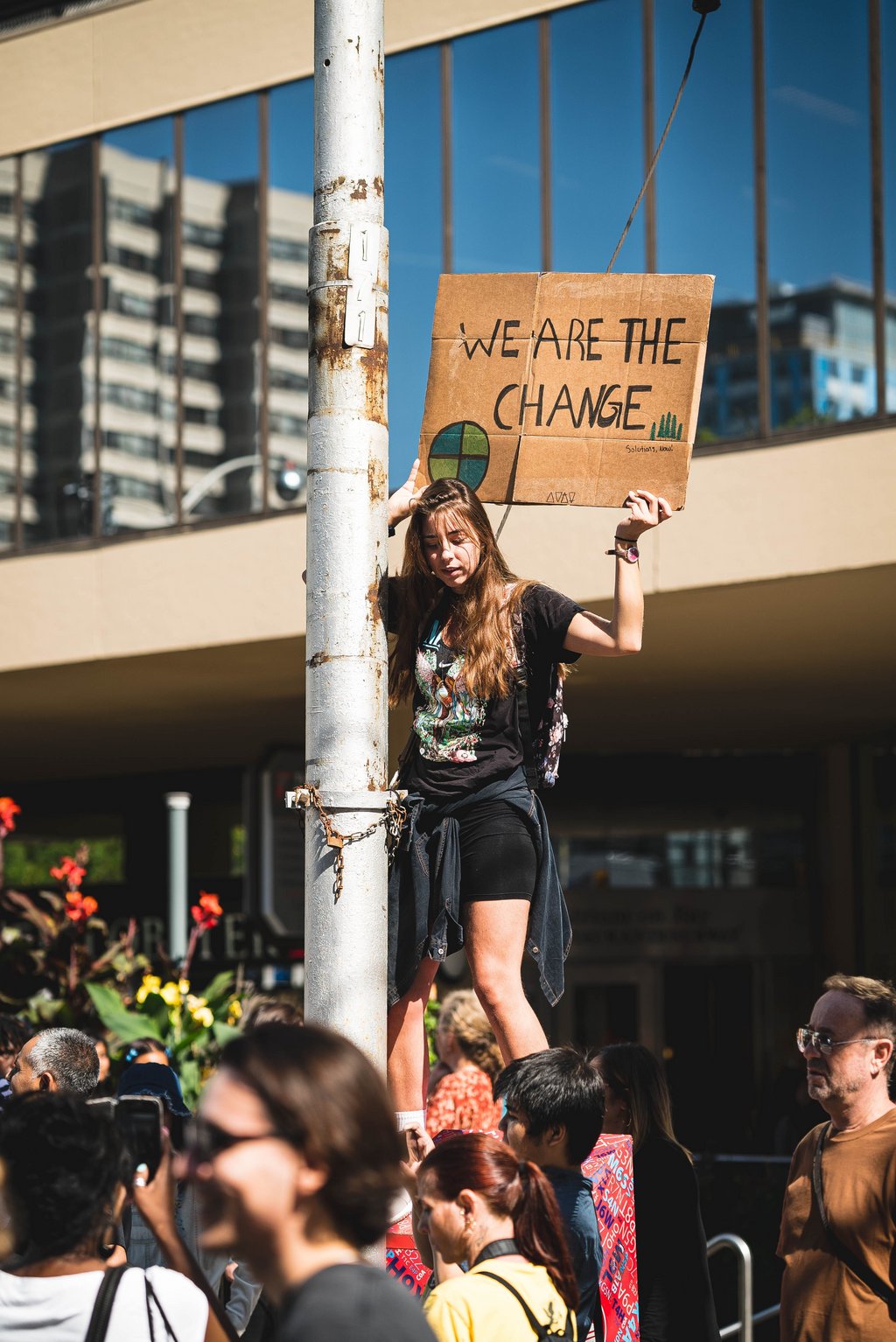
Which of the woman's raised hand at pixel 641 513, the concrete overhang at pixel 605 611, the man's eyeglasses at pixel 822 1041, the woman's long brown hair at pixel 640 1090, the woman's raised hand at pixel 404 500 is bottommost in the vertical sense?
the woman's long brown hair at pixel 640 1090

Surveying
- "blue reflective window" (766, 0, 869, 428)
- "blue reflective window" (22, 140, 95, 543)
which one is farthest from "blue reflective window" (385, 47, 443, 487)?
"blue reflective window" (22, 140, 95, 543)

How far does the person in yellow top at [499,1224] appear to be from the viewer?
9.68 ft

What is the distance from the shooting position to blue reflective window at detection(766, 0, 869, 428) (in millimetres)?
11062

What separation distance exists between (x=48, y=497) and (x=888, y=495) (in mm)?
7170

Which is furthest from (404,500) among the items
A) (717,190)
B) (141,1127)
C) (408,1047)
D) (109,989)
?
(717,190)

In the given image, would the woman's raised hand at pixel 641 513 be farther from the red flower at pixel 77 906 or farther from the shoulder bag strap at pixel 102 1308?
the red flower at pixel 77 906

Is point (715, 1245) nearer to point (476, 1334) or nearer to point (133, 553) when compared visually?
point (476, 1334)

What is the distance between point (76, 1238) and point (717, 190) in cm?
1014

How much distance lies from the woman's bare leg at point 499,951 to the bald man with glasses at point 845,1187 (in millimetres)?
765

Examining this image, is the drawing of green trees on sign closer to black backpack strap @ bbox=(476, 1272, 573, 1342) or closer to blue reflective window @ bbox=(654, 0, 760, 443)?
black backpack strap @ bbox=(476, 1272, 573, 1342)

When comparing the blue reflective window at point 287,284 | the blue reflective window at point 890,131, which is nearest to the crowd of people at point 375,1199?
the blue reflective window at point 890,131

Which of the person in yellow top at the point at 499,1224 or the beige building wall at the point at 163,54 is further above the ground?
the beige building wall at the point at 163,54

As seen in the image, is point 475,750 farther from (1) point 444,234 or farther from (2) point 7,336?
(2) point 7,336

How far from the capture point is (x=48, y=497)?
1435 centimetres
